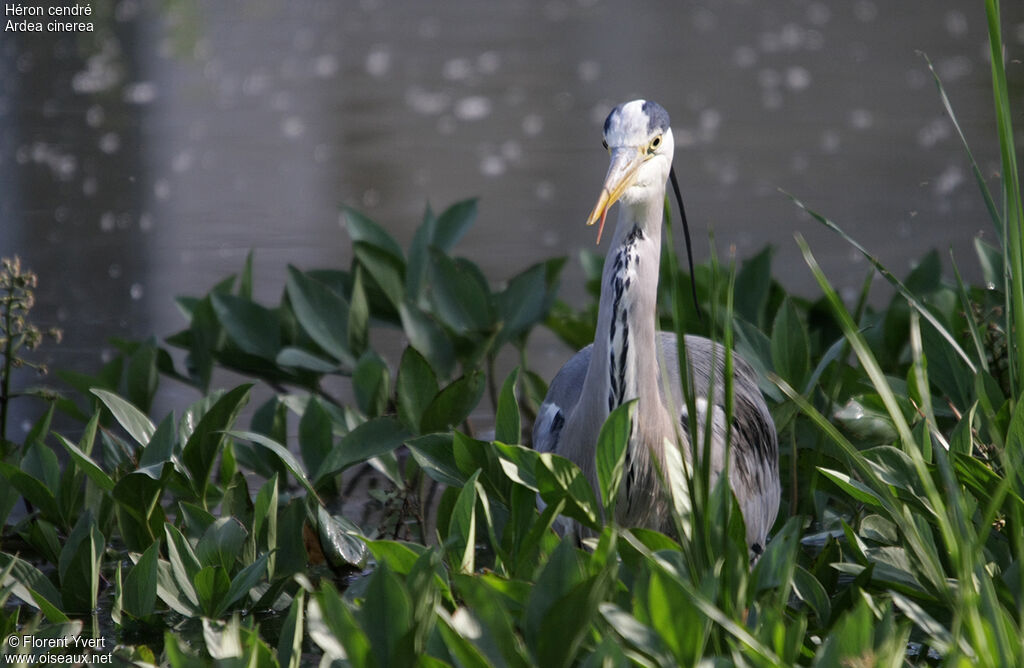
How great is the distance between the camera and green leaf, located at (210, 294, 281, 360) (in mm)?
3270

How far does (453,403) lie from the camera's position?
2.73m

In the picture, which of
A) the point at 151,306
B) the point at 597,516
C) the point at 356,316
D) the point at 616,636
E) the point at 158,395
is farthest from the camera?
the point at 151,306

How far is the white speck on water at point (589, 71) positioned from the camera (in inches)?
351

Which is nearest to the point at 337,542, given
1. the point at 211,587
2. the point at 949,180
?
the point at 211,587

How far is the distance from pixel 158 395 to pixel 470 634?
2.69 metres

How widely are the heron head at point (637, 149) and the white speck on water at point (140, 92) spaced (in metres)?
6.94

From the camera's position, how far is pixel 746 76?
906 cm

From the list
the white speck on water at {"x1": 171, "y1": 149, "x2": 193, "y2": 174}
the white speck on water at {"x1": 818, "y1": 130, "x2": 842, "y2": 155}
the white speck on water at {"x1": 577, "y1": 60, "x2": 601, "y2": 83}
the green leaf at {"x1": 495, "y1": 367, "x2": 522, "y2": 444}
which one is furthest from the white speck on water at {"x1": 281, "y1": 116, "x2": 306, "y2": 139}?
the green leaf at {"x1": 495, "y1": 367, "x2": 522, "y2": 444}

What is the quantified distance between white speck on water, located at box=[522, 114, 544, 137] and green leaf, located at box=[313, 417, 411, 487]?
17.2ft

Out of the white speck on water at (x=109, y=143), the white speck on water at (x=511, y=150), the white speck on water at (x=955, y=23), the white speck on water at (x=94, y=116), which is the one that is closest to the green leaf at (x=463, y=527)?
the white speck on water at (x=511, y=150)

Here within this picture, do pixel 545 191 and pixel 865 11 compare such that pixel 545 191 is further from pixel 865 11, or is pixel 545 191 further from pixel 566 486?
pixel 865 11

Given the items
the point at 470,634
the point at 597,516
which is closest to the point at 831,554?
the point at 597,516

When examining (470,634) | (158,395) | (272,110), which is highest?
(272,110)

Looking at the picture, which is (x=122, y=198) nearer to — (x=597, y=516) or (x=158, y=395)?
(x=158, y=395)
